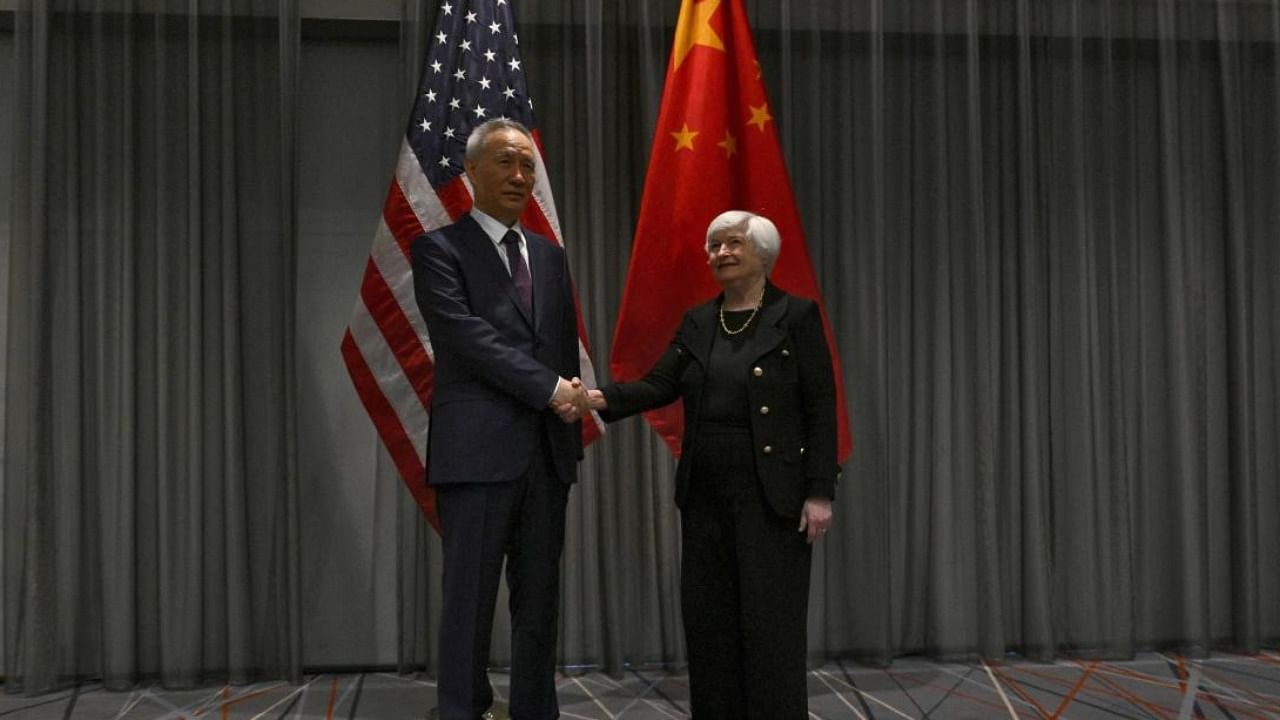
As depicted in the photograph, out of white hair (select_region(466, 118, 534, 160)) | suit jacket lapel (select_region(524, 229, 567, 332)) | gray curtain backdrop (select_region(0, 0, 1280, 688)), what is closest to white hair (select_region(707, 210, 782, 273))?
suit jacket lapel (select_region(524, 229, 567, 332))

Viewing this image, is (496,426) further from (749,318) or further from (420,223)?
(420,223)

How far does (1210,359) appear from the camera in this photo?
13.6 feet

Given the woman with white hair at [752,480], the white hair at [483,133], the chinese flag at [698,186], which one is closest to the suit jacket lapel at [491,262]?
the white hair at [483,133]

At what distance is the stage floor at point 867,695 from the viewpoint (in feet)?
10.8

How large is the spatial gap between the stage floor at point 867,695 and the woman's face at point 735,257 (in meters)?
1.44

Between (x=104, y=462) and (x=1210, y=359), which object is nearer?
(x=104, y=462)

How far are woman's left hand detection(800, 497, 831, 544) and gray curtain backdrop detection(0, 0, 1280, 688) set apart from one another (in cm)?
136

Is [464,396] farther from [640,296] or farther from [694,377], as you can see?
[640,296]

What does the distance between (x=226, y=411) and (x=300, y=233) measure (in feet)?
2.48

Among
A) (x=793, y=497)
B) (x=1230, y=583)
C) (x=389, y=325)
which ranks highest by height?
(x=389, y=325)

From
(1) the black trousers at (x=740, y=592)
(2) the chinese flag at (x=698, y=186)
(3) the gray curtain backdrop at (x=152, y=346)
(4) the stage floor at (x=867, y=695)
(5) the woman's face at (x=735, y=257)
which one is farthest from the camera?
(3) the gray curtain backdrop at (x=152, y=346)

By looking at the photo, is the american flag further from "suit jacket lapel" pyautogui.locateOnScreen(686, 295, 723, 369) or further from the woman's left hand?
the woman's left hand

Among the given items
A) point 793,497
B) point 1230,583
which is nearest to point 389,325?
point 793,497

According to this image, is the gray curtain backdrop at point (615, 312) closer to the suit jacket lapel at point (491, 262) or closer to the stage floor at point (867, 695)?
the stage floor at point (867, 695)
